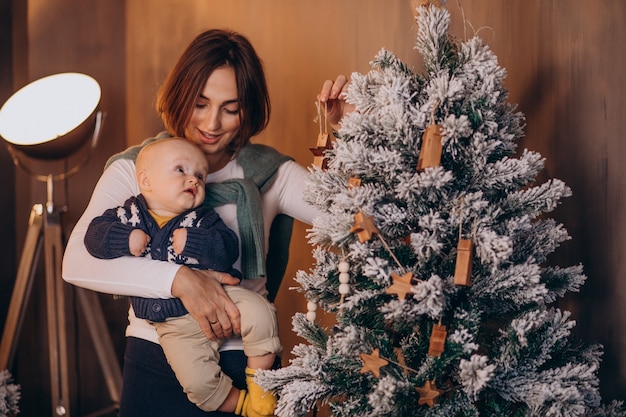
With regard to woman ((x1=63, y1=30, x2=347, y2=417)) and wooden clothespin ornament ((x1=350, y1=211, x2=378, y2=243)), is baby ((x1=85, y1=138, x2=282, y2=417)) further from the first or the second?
wooden clothespin ornament ((x1=350, y1=211, x2=378, y2=243))

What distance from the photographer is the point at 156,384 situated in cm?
175

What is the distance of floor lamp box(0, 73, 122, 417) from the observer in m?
2.57

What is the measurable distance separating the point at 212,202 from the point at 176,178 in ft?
0.59

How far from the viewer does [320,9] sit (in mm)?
2533

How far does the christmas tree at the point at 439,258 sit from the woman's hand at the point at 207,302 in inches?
14.3

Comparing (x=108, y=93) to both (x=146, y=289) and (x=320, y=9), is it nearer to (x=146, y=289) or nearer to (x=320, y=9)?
(x=320, y=9)

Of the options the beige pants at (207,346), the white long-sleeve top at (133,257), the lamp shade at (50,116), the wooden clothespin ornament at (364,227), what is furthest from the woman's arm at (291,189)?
the lamp shade at (50,116)

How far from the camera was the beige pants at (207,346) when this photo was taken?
1.61 m

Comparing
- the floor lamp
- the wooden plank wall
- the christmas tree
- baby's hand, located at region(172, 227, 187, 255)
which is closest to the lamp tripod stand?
the floor lamp

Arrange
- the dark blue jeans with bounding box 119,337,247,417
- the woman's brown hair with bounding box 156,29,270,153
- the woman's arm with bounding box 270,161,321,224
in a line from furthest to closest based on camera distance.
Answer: the woman's arm with bounding box 270,161,321,224 → the woman's brown hair with bounding box 156,29,270,153 → the dark blue jeans with bounding box 119,337,247,417

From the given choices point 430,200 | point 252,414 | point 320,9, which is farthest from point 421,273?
point 320,9

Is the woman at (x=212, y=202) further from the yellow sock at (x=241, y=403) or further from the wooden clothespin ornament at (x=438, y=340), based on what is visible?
the wooden clothespin ornament at (x=438, y=340)

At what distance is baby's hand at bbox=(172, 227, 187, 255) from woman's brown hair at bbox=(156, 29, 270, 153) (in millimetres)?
326

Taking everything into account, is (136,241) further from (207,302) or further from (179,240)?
(207,302)
